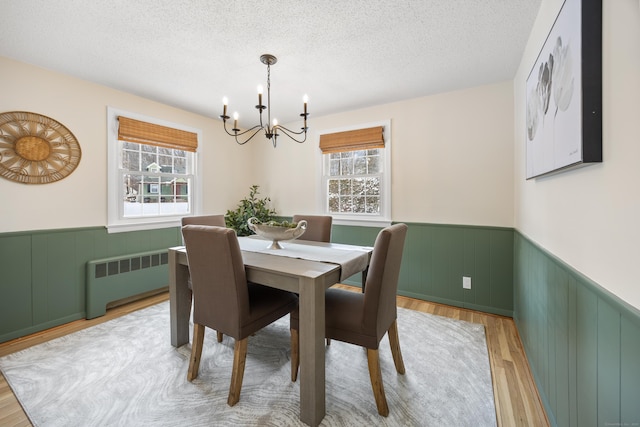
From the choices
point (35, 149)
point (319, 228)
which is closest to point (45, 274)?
point (35, 149)

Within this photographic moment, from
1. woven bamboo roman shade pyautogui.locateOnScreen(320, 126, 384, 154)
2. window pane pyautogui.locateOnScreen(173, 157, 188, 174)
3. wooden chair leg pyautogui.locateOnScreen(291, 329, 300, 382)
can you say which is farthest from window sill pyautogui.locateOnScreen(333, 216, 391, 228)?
window pane pyautogui.locateOnScreen(173, 157, 188, 174)

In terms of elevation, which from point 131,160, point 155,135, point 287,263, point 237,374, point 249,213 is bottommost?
point 237,374

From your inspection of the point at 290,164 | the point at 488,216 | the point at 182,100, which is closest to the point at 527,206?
the point at 488,216

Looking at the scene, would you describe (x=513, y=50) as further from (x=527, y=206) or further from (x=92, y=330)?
(x=92, y=330)

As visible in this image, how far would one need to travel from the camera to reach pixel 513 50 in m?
2.19

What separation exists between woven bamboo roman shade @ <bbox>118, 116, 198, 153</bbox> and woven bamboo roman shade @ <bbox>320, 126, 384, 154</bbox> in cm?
178

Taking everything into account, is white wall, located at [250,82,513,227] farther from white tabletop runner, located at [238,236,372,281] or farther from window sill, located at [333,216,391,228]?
white tabletop runner, located at [238,236,372,281]

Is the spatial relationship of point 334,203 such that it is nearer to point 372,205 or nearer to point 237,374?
point 372,205

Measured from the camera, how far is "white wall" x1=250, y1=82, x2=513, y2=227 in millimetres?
2777

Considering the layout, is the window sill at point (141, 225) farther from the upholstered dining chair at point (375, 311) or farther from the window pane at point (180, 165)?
the upholstered dining chair at point (375, 311)

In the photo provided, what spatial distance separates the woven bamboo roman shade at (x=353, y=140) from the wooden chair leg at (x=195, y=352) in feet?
8.91

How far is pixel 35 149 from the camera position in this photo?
2.39 m

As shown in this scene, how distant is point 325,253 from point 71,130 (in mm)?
2723

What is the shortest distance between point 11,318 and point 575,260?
12.9 feet
